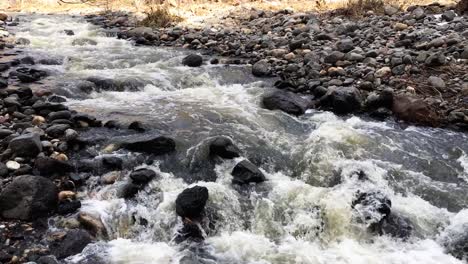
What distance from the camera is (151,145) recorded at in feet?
18.0

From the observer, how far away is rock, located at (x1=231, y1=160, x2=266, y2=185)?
505 centimetres

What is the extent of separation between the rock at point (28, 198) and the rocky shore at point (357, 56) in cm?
368

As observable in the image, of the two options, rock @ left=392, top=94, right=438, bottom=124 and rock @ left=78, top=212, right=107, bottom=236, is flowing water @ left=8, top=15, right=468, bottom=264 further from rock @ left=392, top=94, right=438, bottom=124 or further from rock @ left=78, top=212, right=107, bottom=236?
rock @ left=392, top=94, right=438, bottom=124

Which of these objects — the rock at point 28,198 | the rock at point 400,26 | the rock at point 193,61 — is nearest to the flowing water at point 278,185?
the rock at point 28,198

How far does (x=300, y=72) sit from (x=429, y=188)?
3.66 m

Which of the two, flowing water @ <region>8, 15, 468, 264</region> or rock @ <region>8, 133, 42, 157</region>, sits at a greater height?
rock @ <region>8, 133, 42, 157</region>

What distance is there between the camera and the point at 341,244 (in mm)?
4410

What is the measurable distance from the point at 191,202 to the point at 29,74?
5.09m

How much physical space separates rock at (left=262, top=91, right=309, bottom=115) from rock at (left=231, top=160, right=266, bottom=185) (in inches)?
78.7

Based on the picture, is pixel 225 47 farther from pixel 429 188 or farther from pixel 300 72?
pixel 429 188

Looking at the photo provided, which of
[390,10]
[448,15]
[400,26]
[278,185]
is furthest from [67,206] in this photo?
[390,10]

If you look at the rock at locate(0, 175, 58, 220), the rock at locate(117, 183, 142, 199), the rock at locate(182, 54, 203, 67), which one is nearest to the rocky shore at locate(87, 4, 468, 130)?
the rock at locate(182, 54, 203, 67)

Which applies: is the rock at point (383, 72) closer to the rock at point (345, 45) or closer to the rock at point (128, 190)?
the rock at point (345, 45)

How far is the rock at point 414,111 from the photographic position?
6434 millimetres
